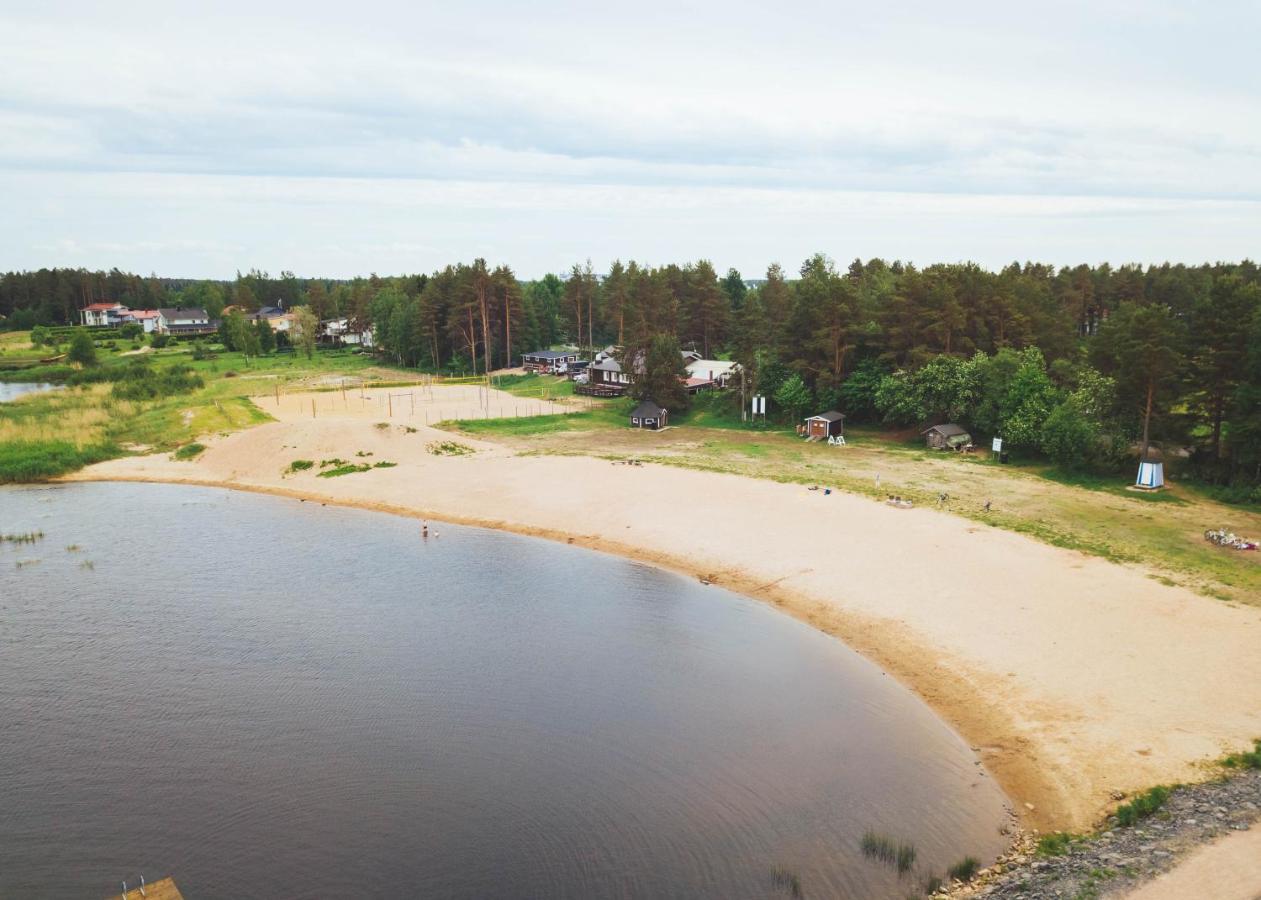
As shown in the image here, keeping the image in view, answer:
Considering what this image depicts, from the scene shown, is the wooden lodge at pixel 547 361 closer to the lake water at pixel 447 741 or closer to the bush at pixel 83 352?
the bush at pixel 83 352

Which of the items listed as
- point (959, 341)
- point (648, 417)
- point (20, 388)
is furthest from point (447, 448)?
point (20, 388)

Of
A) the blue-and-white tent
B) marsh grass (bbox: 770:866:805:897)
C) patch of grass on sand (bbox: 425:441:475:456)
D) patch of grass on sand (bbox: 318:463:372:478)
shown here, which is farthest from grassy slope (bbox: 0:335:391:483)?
the blue-and-white tent

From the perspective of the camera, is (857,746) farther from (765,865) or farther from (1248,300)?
(1248,300)

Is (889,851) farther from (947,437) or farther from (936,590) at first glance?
(947,437)

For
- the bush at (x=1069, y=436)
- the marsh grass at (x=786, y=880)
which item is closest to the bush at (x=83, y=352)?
the bush at (x=1069, y=436)

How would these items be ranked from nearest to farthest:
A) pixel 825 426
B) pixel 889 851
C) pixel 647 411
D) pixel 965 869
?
pixel 965 869 < pixel 889 851 < pixel 825 426 < pixel 647 411

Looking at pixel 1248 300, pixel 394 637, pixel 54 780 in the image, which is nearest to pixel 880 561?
pixel 394 637

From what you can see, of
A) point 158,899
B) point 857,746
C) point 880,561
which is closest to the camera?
point 158,899
